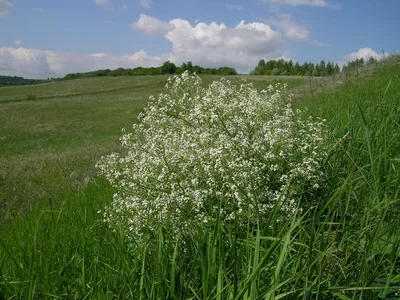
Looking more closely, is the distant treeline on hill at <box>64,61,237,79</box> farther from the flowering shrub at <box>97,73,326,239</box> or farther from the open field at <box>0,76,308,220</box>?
the flowering shrub at <box>97,73,326,239</box>

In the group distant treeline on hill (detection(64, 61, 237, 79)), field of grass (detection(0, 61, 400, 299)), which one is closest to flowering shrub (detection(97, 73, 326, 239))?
field of grass (detection(0, 61, 400, 299))

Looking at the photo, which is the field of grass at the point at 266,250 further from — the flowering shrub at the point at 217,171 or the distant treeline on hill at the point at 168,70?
the distant treeline on hill at the point at 168,70

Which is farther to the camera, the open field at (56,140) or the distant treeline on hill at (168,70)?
the distant treeline on hill at (168,70)

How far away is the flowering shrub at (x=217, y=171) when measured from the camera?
3.34m

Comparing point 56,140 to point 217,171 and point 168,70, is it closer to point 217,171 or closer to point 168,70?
point 217,171

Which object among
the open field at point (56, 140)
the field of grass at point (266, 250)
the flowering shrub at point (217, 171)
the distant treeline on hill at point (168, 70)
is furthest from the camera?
the distant treeline on hill at point (168, 70)

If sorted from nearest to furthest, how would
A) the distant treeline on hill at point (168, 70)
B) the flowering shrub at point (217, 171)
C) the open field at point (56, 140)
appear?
the flowering shrub at point (217, 171) < the open field at point (56, 140) < the distant treeline on hill at point (168, 70)

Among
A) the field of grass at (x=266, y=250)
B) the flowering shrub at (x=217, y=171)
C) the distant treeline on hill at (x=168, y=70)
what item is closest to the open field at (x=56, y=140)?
the field of grass at (x=266, y=250)

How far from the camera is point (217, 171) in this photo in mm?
3639

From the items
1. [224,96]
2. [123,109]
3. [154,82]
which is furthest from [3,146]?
[154,82]

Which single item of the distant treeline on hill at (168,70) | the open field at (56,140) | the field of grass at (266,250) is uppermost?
the distant treeline on hill at (168,70)

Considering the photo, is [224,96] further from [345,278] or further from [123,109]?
[123,109]

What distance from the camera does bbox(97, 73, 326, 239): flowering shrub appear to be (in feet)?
11.0

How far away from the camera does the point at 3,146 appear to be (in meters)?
26.7
